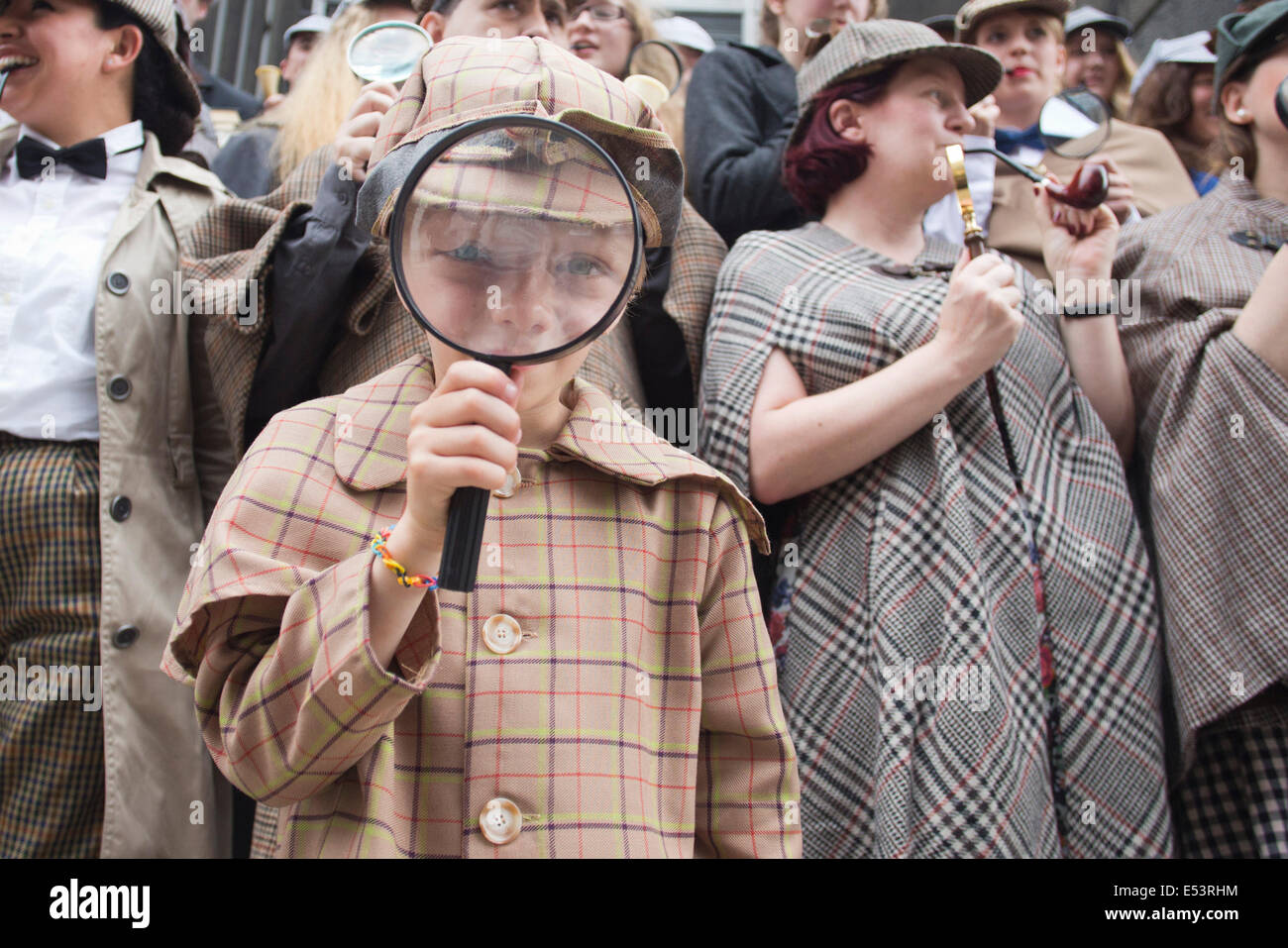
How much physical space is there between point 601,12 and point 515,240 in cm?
237

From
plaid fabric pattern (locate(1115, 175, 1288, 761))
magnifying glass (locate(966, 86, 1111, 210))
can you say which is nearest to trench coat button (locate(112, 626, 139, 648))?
plaid fabric pattern (locate(1115, 175, 1288, 761))

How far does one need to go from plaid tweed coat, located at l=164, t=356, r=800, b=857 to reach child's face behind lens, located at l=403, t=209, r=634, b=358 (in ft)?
1.03

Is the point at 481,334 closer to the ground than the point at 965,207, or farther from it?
farther from it

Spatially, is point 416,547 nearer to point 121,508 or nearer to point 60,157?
point 121,508

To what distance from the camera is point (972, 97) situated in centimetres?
276

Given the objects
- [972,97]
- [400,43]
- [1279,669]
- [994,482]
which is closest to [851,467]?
[994,482]

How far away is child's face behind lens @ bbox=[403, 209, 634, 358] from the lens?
1.33 meters

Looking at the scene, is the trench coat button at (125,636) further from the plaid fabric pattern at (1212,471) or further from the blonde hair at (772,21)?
the blonde hair at (772,21)

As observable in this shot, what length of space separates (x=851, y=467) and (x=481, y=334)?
3.69 ft

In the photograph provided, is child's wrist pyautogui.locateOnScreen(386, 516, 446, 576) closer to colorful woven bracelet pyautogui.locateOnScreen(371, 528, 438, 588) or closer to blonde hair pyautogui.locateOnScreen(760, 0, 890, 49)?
colorful woven bracelet pyautogui.locateOnScreen(371, 528, 438, 588)

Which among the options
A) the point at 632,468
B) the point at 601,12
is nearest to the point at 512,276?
the point at 632,468

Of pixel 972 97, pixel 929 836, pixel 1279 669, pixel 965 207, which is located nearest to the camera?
pixel 929 836

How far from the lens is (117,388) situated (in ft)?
7.72

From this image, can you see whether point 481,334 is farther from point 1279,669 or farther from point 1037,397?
point 1279,669
